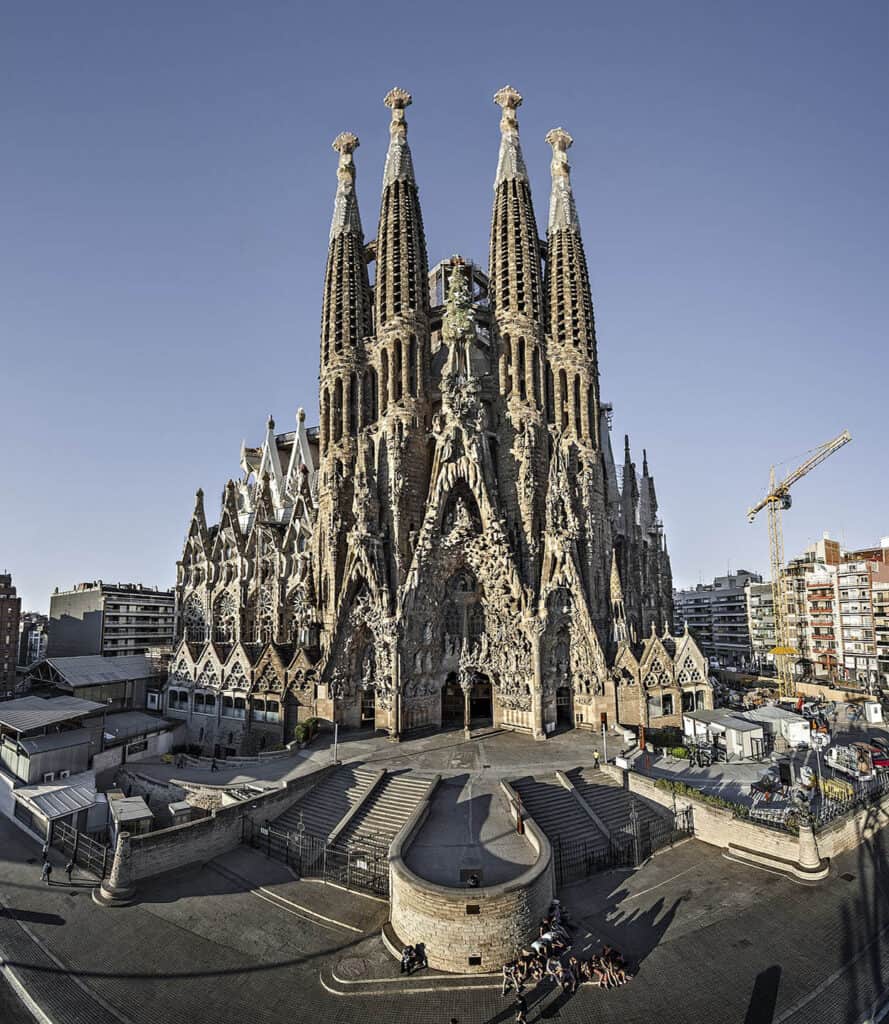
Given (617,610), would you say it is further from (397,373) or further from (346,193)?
(346,193)

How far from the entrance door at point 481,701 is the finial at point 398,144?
134 ft

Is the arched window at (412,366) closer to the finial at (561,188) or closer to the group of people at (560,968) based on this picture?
the finial at (561,188)

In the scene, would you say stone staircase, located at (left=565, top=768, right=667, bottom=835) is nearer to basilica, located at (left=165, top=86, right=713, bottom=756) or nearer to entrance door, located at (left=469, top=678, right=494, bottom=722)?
basilica, located at (left=165, top=86, right=713, bottom=756)

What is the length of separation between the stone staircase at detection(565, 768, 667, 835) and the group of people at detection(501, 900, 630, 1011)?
8409 mm

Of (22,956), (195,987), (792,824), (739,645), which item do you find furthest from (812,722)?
(739,645)

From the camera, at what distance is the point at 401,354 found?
4609 cm

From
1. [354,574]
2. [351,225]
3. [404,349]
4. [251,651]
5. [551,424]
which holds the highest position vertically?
[351,225]

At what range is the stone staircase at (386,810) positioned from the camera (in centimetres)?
2291

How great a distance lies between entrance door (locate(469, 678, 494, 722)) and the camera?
4122 centimetres

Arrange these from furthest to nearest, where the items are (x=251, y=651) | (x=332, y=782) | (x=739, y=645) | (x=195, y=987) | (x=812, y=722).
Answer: (x=739, y=645) < (x=251, y=651) < (x=812, y=722) < (x=332, y=782) < (x=195, y=987)

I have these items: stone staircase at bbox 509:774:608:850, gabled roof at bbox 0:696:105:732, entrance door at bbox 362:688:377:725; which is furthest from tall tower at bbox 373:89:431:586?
gabled roof at bbox 0:696:105:732

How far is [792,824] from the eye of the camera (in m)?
21.4

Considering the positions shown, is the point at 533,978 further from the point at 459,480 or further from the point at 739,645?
the point at 739,645

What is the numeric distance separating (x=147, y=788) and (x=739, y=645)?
321ft
